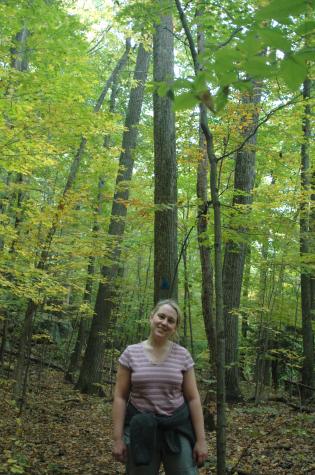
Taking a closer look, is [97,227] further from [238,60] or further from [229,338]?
[238,60]

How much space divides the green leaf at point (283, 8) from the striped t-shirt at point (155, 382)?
1.91m

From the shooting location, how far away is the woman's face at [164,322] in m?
2.64

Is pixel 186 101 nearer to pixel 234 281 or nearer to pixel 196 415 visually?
pixel 196 415

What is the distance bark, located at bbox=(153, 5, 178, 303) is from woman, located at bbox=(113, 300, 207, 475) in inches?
124

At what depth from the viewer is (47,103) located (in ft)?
24.2

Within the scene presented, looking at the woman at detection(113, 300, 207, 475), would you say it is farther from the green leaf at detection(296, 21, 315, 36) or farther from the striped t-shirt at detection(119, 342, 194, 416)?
the green leaf at detection(296, 21, 315, 36)

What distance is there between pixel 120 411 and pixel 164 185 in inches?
166

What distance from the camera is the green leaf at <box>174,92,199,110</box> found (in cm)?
173

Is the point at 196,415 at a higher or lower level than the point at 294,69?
lower

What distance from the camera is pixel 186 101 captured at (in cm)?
175

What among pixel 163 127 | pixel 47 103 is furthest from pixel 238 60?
pixel 47 103

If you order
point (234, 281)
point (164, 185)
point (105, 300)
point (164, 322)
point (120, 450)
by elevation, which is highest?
point (164, 185)

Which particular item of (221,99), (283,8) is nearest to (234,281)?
(221,99)

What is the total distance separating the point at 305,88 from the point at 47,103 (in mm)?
5727
